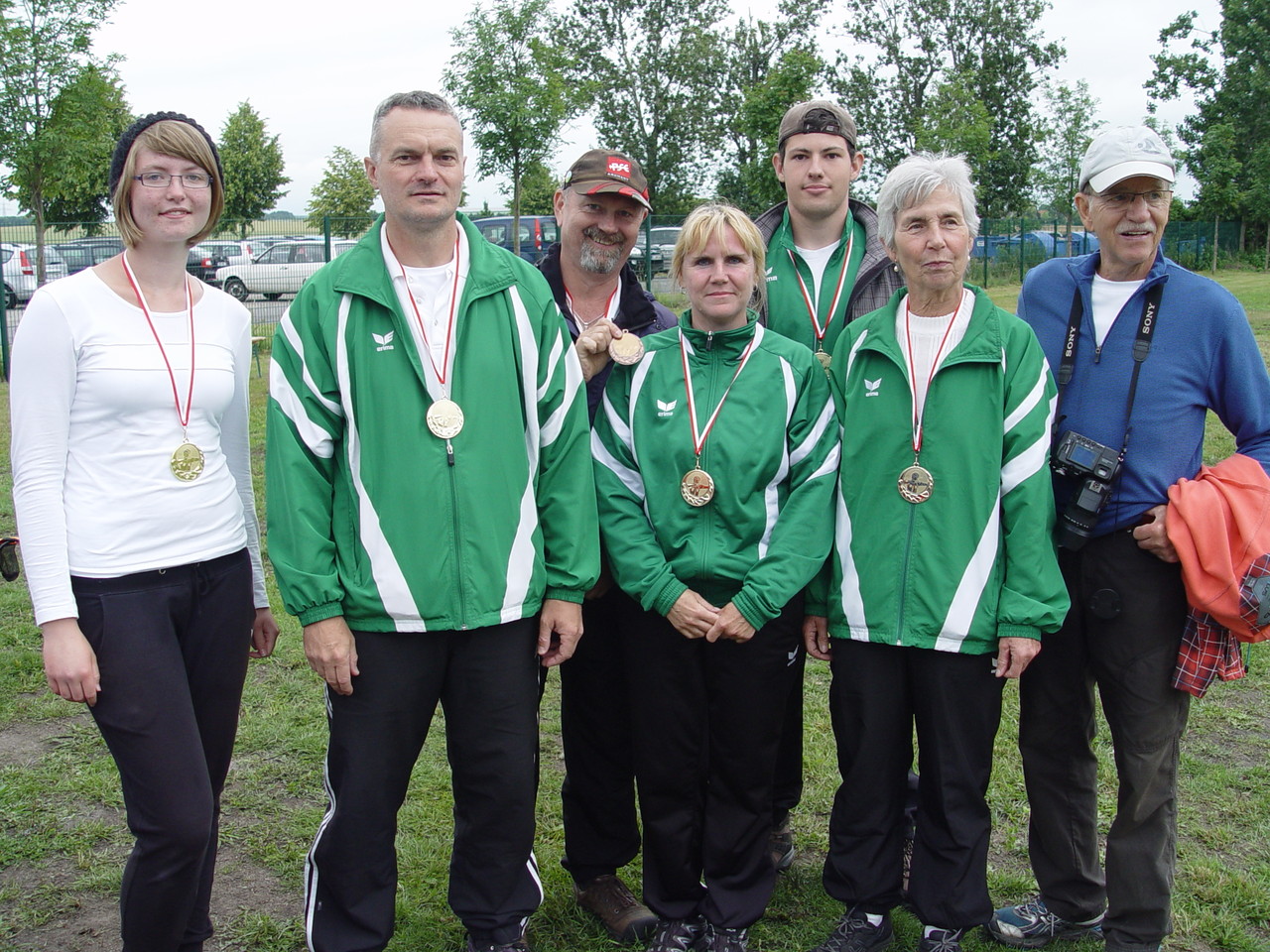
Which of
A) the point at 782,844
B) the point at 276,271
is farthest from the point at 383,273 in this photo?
the point at 276,271

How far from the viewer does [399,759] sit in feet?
9.17

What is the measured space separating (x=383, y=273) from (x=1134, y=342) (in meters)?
2.02

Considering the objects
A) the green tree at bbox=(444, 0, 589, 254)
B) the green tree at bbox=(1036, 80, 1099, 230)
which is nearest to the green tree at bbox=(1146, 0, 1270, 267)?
the green tree at bbox=(1036, 80, 1099, 230)

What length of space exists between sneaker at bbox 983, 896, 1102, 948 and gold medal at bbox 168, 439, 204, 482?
2.59 m

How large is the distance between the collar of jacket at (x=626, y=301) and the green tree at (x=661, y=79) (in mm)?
44112

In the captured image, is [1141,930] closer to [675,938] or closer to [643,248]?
[675,938]

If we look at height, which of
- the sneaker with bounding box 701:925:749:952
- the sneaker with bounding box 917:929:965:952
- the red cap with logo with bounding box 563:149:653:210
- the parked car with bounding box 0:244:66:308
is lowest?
the sneaker with bounding box 701:925:749:952

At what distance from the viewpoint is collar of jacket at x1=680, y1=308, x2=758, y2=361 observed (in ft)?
9.89

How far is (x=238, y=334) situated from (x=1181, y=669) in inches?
107

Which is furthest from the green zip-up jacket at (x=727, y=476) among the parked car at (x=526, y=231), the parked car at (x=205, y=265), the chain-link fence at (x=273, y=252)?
the parked car at (x=526, y=231)

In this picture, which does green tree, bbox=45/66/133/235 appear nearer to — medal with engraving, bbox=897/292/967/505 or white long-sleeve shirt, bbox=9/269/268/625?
white long-sleeve shirt, bbox=9/269/268/625

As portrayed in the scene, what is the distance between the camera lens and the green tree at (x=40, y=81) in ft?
45.9

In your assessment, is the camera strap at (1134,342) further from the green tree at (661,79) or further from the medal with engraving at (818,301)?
the green tree at (661,79)

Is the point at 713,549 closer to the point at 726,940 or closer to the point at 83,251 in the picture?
the point at 726,940
